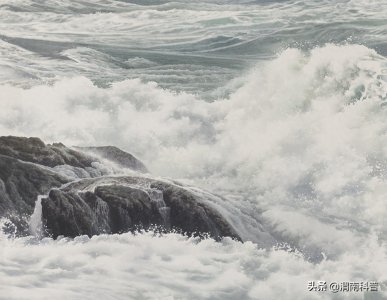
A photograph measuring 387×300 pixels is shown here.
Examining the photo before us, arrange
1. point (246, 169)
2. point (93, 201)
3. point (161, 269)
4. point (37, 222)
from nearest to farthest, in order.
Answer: point (161, 269)
point (37, 222)
point (93, 201)
point (246, 169)

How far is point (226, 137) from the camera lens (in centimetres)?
1477

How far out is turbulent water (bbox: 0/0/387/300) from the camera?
30.5 feet

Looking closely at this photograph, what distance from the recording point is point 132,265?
9391 mm

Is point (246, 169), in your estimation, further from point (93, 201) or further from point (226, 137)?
point (93, 201)

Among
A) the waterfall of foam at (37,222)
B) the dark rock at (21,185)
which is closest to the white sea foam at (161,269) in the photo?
the waterfall of foam at (37,222)

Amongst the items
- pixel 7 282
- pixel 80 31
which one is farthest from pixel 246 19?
Answer: pixel 7 282

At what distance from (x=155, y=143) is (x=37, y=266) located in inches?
229

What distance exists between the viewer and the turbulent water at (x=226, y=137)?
9281 mm

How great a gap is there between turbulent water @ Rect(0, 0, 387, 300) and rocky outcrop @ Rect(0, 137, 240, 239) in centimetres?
21

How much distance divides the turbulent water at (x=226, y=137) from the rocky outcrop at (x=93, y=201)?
21 centimetres

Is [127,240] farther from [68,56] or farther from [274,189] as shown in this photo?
[68,56]

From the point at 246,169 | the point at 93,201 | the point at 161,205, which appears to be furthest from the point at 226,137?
the point at 93,201

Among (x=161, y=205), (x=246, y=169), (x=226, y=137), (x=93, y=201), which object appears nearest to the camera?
(x=93, y=201)

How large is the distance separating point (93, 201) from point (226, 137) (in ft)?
17.1
